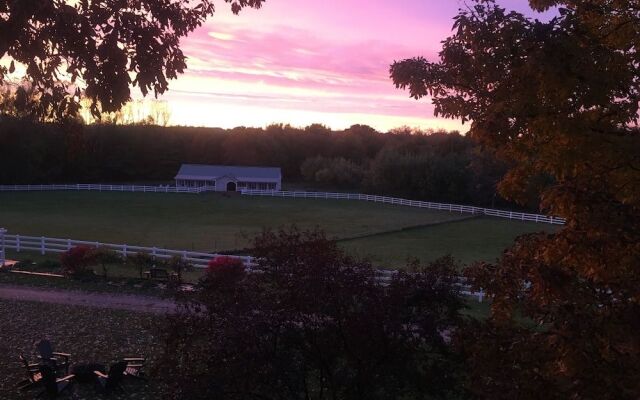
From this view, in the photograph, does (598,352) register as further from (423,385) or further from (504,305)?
(423,385)

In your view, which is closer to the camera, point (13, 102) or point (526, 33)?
point (526, 33)

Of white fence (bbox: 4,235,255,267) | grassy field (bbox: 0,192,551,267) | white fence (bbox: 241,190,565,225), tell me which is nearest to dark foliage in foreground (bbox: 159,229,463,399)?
white fence (bbox: 4,235,255,267)

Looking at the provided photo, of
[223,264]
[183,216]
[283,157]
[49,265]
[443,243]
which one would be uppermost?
[283,157]

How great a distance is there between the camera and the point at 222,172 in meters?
77.4

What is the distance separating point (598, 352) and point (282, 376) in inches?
126

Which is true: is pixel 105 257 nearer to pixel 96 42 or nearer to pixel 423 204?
pixel 96 42

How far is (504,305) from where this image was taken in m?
5.61

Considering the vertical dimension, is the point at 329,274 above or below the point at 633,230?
below

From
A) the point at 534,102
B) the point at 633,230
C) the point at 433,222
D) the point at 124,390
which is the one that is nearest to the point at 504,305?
the point at 633,230

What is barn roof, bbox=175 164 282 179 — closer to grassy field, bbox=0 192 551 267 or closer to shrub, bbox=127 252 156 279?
grassy field, bbox=0 192 551 267

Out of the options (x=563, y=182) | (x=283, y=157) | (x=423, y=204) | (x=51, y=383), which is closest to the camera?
(x=563, y=182)

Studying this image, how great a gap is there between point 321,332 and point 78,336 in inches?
385

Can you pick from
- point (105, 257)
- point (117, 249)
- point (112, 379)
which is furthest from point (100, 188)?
point (112, 379)

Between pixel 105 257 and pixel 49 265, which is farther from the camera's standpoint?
pixel 49 265
